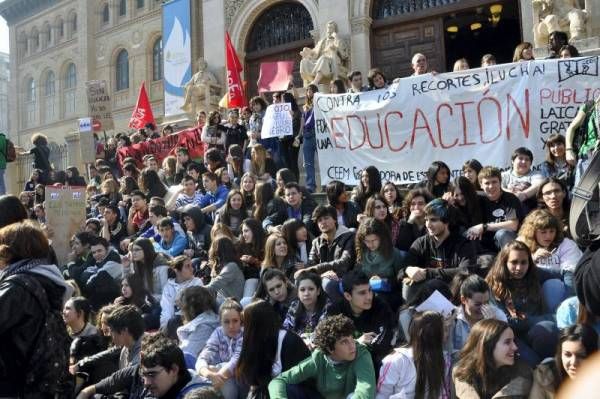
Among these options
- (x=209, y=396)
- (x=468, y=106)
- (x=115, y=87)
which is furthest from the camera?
(x=115, y=87)

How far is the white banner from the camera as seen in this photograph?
8188mm

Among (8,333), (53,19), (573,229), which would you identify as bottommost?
(8,333)

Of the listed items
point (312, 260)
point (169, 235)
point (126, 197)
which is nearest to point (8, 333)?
point (312, 260)

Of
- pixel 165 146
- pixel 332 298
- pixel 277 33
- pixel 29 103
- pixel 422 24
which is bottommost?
pixel 332 298

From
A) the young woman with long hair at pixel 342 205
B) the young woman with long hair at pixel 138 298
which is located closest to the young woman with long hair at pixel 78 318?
the young woman with long hair at pixel 138 298

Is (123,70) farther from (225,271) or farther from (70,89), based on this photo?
(225,271)

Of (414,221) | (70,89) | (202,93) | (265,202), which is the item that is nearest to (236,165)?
(265,202)

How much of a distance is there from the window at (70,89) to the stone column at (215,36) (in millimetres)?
A: 17104

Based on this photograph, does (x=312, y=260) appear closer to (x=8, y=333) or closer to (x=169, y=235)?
(x=169, y=235)

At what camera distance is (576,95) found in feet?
26.5

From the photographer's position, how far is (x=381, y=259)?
5.80 meters

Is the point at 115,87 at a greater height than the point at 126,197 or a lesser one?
greater

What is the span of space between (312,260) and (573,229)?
463cm

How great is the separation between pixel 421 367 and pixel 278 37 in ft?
56.8
